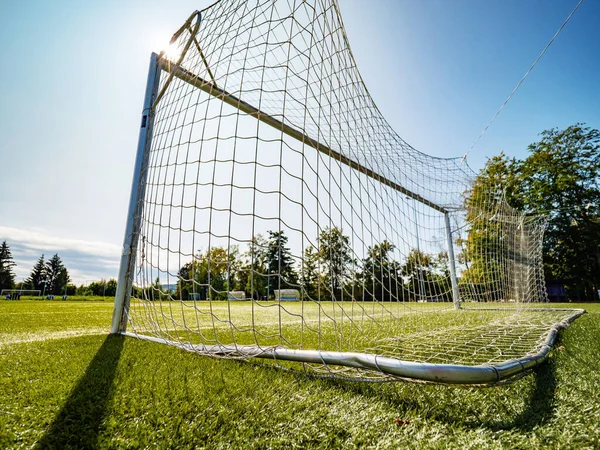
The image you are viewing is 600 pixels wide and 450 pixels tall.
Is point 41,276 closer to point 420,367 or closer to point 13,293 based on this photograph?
point 13,293

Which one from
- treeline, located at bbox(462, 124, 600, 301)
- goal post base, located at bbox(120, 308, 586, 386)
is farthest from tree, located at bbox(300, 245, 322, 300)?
treeline, located at bbox(462, 124, 600, 301)

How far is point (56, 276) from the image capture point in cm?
5134

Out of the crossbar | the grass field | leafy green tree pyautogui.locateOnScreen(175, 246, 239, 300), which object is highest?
the crossbar

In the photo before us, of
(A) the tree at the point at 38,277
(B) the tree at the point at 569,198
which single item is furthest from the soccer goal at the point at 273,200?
(A) the tree at the point at 38,277

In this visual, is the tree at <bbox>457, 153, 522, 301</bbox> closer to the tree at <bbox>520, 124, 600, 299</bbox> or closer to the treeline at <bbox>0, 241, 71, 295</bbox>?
the tree at <bbox>520, 124, 600, 299</bbox>

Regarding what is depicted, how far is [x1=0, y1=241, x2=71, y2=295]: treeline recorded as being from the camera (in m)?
44.0

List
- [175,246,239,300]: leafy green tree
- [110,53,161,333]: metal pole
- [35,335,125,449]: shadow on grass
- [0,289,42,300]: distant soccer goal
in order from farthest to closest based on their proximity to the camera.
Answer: [0,289,42,300]: distant soccer goal < [110,53,161,333]: metal pole < [175,246,239,300]: leafy green tree < [35,335,125,449]: shadow on grass

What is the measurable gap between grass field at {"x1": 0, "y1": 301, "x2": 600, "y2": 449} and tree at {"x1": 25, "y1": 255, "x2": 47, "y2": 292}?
65.1m

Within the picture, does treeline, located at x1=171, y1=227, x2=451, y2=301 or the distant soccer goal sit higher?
treeline, located at x1=171, y1=227, x2=451, y2=301

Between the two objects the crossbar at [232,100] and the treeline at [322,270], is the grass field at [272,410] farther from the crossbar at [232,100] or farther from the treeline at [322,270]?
the crossbar at [232,100]

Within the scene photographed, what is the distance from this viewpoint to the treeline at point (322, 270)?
5.88ft

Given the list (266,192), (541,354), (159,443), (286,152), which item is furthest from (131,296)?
(541,354)

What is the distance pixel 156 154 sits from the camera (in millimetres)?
2775

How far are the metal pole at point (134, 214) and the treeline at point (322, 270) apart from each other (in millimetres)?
196
